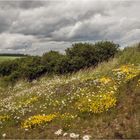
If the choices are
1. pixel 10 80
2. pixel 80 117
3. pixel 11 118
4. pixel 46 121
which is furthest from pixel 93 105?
pixel 10 80

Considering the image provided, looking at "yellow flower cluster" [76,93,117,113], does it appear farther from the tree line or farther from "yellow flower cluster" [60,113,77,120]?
the tree line

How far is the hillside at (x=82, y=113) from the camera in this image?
1678 cm

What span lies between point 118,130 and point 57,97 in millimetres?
7649

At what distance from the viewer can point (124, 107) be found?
61.5ft

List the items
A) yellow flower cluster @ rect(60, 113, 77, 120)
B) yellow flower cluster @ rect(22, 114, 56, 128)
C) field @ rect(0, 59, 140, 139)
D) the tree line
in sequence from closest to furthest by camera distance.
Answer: field @ rect(0, 59, 140, 139)
yellow flower cluster @ rect(22, 114, 56, 128)
yellow flower cluster @ rect(60, 113, 77, 120)
the tree line

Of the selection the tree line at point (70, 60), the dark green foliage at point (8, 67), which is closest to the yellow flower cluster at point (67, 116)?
the tree line at point (70, 60)

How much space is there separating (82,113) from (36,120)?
2212 millimetres

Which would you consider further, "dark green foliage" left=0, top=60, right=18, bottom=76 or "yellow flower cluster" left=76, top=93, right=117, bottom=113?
"dark green foliage" left=0, top=60, right=18, bottom=76

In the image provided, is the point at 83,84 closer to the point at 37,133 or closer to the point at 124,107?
the point at 124,107

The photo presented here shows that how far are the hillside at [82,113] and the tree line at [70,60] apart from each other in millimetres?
21650

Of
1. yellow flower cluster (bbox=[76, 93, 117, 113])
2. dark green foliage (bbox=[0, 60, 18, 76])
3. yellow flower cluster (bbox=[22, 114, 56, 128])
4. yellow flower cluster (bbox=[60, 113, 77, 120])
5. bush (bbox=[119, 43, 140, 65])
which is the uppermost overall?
bush (bbox=[119, 43, 140, 65])

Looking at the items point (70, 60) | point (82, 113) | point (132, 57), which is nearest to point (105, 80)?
point (82, 113)

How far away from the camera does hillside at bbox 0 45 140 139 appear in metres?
16.8

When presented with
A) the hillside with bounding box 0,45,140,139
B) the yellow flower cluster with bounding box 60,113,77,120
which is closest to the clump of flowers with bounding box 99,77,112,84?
the hillside with bounding box 0,45,140,139
